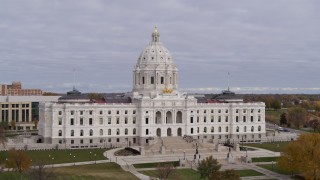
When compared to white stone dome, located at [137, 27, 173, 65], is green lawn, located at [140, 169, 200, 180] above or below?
below

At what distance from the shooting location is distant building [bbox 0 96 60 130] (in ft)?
536

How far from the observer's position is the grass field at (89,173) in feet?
255

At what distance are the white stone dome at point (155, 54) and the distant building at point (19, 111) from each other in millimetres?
46218

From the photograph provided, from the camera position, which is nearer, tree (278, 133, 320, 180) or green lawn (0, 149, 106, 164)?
tree (278, 133, 320, 180)

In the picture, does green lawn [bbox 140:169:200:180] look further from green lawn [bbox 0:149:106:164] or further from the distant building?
the distant building

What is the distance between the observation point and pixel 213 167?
241 feet

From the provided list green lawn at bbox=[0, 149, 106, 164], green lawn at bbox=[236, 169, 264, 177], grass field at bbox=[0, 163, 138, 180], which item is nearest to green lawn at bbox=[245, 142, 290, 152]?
green lawn at bbox=[236, 169, 264, 177]

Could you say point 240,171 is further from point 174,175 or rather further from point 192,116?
point 192,116

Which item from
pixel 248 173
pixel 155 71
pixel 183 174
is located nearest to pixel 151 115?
pixel 155 71

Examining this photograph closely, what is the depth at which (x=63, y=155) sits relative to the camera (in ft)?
343

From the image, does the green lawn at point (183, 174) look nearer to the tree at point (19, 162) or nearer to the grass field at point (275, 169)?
the grass field at point (275, 169)

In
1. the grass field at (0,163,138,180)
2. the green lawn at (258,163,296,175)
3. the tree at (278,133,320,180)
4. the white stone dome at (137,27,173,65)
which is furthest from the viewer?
the white stone dome at (137,27,173,65)

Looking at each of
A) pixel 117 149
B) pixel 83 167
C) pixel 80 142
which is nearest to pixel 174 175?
pixel 83 167

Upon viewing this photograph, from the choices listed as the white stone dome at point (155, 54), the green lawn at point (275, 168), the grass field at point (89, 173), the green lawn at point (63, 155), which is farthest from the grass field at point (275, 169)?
the white stone dome at point (155, 54)
